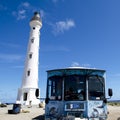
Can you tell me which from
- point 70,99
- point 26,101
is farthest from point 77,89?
point 26,101

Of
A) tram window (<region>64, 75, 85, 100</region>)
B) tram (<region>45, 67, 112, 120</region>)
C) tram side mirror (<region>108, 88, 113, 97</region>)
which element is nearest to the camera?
tram (<region>45, 67, 112, 120</region>)

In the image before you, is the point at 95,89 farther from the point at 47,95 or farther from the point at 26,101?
the point at 26,101

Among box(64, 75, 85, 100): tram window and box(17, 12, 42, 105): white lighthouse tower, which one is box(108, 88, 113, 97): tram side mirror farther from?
box(17, 12, 42, 105): white lighthouse tower

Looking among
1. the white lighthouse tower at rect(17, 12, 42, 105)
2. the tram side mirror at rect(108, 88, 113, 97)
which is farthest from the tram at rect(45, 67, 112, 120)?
the white lighthouse tower at rect(17, 12, 42, 105)

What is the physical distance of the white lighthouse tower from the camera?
42119mm

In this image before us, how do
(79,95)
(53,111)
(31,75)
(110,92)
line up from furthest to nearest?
(31,75) < (53,111) < (110,92) < (79,95)

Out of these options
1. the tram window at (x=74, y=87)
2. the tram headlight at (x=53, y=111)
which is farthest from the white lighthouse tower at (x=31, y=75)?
the tram window at (x=74, y=87)

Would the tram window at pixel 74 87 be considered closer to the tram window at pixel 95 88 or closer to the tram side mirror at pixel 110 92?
the tram window at pixel 95 88

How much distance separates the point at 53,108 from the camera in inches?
464

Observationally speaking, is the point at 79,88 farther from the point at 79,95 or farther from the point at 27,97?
the point at 27,97

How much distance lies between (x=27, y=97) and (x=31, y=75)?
13.6ft

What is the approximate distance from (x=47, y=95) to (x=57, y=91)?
0.75 meters

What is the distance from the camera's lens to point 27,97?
42312mm

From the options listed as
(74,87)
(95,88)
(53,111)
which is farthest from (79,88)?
(53,111)
